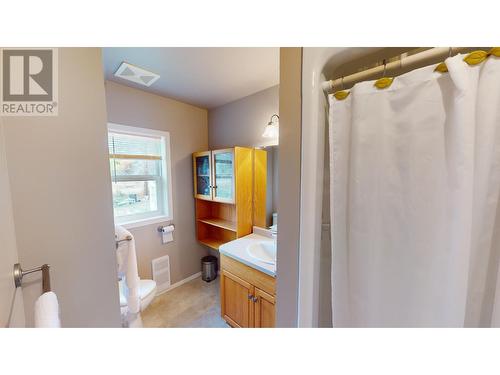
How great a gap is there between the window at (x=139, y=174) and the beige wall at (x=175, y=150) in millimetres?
75

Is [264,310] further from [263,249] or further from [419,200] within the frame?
[419,200]

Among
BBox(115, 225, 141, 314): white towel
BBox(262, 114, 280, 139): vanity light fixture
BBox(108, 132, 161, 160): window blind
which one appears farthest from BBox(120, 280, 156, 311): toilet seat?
BBox(262, 114, 280, 139): vanity light fixture

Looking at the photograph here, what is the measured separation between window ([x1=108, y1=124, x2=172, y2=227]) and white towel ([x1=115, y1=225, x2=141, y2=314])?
66 centimetres

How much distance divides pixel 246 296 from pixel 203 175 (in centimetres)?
143

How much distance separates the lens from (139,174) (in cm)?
202

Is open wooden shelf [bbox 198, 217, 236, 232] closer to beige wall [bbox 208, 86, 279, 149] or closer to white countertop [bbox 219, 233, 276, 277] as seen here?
white countertop [bbox 219, 233, 276, 277]

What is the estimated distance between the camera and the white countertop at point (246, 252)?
122 centimetres

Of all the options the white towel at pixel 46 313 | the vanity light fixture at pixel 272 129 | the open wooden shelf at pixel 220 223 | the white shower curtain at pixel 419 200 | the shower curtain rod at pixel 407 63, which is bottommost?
the open wooden shelf at pixel 220 223

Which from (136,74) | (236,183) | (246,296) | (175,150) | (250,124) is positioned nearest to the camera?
(246,296)

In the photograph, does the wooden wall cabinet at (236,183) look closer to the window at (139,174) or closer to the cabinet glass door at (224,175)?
the cabinet glass door at (224,175)

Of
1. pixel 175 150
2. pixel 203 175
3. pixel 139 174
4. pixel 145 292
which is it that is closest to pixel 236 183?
pixel 203 175

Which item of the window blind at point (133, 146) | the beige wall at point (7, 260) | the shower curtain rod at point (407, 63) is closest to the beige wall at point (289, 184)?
the shower curtain rod at point (407, 63)
